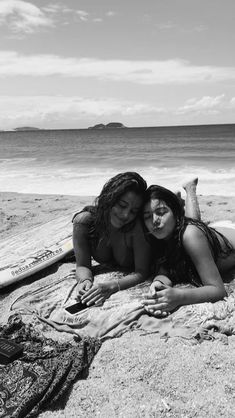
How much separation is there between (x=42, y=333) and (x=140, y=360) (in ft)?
2.66

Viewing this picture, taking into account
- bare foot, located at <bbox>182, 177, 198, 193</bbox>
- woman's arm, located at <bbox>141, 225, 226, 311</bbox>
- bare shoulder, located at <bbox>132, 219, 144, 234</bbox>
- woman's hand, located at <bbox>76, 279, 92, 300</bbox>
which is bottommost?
woman's hand, located at <bbox>76, 279, 92, 300</bbox>

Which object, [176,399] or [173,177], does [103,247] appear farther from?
[173,177]

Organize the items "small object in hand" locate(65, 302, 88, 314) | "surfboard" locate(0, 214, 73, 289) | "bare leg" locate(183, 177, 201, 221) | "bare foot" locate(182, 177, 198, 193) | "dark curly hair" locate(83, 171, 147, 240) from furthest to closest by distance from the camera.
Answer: "bare foot" locate(182, 177, 198, 193) < "bare leg" locate(183, 177, 201, 221) < "surfboard" locate(0, 214, 73, 289) < "dark curly hair" locate(83, 171, 147, 240) < "small object in hand" locate(65, 302, 88, 314)

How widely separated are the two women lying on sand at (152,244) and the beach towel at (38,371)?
1.83ft

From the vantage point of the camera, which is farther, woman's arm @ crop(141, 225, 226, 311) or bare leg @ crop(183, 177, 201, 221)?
bare leg @ crop(183, 177, 201, 221)

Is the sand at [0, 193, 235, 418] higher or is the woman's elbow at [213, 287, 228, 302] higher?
the woman's elbow at [213, 287, 228, 302]

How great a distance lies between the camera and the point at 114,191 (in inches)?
131

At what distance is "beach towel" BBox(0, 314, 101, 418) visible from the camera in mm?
2202

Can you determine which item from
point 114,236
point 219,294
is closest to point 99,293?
point 114,236

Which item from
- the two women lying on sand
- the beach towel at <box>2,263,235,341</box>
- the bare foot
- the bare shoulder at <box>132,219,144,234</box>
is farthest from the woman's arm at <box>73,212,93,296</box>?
the bare foot

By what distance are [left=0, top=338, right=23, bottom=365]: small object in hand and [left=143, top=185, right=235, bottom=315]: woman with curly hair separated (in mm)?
968

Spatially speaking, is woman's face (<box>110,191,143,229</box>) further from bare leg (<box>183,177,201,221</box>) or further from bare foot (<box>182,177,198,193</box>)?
bare foot (<box>182,177,198,193</box>)

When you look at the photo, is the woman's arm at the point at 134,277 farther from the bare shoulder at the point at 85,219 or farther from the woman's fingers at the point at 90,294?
the bare shoulder at the point at 85,219

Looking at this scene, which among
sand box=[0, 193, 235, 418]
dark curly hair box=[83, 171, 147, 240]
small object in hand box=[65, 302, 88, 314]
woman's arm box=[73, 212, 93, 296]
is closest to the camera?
sand box=[0, 193, 235, 418]
